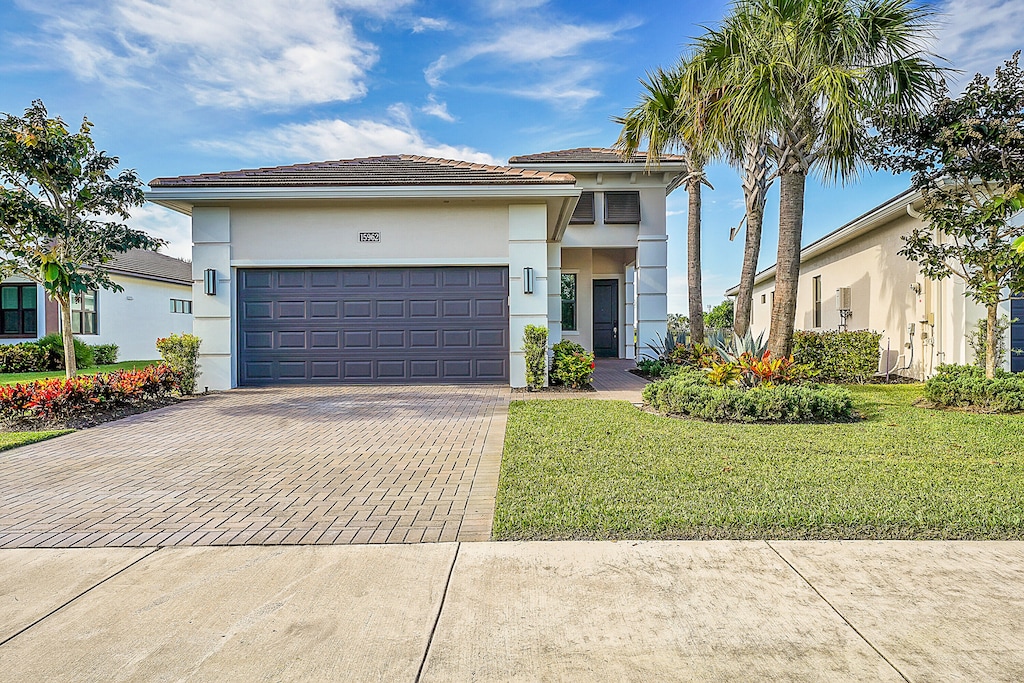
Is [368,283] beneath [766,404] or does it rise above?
above

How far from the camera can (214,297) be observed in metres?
12.1

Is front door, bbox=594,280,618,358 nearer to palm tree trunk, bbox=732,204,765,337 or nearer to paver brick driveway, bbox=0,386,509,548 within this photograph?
palm tree trunk, bbox=732,204,765,337

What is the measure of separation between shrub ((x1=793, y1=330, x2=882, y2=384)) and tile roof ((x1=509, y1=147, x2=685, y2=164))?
667 cm

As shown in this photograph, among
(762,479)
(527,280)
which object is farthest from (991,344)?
(527,280)

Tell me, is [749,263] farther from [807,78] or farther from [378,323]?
[378,323]

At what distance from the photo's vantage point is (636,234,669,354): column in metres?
17.9

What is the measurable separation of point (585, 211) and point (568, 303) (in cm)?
323

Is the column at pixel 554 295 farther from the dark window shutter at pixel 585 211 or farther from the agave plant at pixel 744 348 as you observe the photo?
the agave plant at pixel 744 348

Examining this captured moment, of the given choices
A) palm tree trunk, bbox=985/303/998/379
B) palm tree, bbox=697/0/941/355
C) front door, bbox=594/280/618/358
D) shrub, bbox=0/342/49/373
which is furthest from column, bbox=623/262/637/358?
shrub, bbox=0/342/49/373

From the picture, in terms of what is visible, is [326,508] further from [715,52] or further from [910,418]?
[715,52]

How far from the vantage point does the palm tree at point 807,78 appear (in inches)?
359

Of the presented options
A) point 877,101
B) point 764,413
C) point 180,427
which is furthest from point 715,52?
point 180,427

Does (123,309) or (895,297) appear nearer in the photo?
(895,297)

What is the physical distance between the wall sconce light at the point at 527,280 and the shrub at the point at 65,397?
6.75 meters
